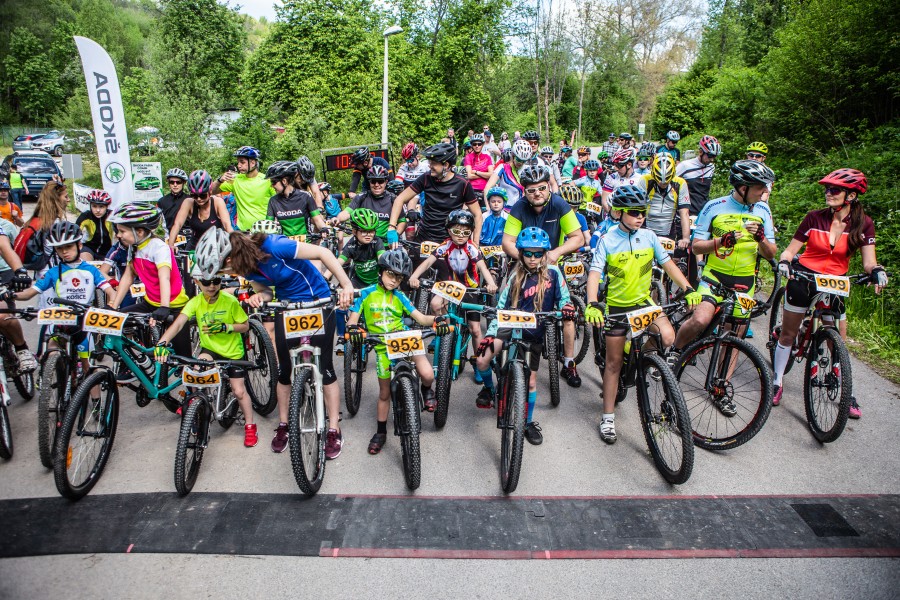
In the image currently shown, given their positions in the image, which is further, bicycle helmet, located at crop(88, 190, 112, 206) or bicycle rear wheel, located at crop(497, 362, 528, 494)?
bicycle helmet, located at crop(88, 190, 112, 206)

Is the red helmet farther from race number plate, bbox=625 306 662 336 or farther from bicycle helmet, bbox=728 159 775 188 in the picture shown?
race number plate, bbox=625 306 662 336

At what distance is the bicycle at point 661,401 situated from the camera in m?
4.68

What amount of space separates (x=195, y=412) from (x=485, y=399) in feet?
9.56

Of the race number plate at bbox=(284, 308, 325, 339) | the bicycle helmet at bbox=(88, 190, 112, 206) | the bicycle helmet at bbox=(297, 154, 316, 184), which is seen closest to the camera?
the race number plate at bbox=(284, 308, 325, 339)

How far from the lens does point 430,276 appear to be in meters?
6.95

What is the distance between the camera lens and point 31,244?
24.4 feet

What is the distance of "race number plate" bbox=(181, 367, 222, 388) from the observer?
16.2ft

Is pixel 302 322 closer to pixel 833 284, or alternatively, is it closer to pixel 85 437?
pixel 85 437

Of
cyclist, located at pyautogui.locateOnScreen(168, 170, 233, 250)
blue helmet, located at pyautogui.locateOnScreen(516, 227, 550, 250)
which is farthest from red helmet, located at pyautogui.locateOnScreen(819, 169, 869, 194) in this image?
cyclist, located at pyautogui.locateOnScreen(168, 170, 233, 250)

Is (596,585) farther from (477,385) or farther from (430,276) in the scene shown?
(430,276)

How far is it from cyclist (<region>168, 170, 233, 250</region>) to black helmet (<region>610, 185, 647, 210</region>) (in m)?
4.98

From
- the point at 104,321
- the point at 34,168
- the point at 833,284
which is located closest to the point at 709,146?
the point at 833,284

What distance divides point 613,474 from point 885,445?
102 inches

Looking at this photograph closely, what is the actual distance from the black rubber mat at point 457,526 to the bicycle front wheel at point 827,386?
32.7 inches
